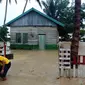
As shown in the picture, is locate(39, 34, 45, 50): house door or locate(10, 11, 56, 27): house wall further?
locate(10, 11, 56, 27): house wall

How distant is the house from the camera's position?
1164 inches

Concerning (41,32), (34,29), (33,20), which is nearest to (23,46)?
(34,29)

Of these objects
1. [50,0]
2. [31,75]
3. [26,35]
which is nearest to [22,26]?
[26,35]

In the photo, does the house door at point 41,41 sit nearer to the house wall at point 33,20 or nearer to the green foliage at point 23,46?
the green foliage at point 23,46

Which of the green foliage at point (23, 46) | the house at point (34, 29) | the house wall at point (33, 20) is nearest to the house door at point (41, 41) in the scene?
the house at point (34, 29)

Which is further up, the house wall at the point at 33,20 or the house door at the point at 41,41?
the house wall at the point at 33,20

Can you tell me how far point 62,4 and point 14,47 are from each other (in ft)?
44.7

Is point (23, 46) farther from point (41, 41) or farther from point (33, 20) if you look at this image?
point (33, 20)

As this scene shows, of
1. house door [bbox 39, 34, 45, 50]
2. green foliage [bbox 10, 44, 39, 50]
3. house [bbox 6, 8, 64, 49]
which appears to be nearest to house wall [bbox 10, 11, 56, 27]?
house [bbox 6, 8, 64, 49]

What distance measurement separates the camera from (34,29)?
29922 mm

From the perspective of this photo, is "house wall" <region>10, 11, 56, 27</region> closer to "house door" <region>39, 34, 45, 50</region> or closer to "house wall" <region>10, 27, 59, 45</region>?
"house wall" <region>10, 27, 59, 45</region>

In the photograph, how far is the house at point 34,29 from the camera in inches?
1164

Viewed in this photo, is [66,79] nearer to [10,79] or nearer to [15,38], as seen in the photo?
[10,79]

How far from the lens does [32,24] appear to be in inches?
1177
